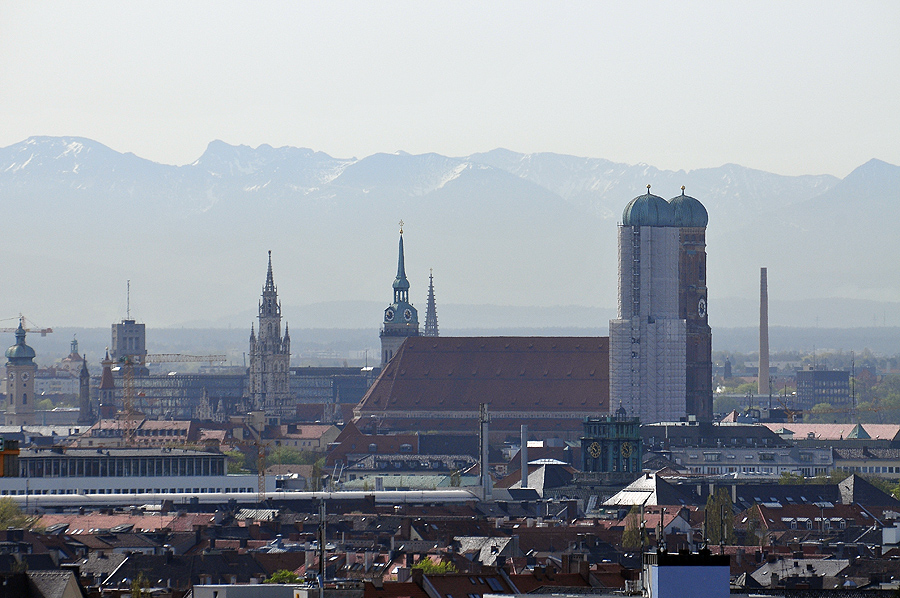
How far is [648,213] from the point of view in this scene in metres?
186

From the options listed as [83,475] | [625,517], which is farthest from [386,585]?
[83,475]

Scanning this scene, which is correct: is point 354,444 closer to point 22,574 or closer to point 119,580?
point 119,580

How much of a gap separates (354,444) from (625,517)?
7826 centimetres

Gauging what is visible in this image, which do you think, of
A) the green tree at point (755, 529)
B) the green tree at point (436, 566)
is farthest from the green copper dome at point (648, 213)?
the green tree at point (436, 566)

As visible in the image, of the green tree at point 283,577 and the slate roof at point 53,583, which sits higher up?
the slate roof at point 53,583

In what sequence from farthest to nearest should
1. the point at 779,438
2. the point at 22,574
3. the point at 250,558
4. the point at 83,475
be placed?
the point at 779,438 < the point at 83,475 < the point at 250,558 < the point at 22,574

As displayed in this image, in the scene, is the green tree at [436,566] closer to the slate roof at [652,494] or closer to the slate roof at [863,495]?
the slate roof at [652,494]

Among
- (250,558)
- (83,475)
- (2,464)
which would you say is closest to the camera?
(2,464)

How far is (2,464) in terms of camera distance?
38156 millimetres

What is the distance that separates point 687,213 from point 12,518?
90.6m

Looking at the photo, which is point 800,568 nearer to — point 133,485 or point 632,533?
point 632,533

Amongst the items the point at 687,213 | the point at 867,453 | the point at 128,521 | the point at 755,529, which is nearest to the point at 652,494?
the point at 755,529

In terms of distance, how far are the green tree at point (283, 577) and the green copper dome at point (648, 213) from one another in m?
110

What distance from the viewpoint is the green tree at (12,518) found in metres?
104
